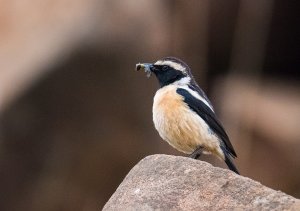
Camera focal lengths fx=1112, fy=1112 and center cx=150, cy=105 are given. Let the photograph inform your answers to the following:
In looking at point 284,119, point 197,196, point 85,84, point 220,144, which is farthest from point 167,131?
point 284,119

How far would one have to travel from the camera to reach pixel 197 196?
222 inches

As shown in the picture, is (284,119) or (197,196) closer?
(197,196)

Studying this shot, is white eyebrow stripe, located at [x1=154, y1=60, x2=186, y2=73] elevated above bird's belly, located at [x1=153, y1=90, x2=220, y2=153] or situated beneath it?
elevated above

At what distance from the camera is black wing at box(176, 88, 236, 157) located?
734 centimetres

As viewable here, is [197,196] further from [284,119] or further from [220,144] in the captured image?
[284,119]

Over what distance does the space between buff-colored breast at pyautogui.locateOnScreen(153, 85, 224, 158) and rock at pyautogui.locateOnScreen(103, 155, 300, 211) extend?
1157 millimetres

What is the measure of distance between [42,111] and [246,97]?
2392 mm

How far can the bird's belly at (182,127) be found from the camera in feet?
23.8

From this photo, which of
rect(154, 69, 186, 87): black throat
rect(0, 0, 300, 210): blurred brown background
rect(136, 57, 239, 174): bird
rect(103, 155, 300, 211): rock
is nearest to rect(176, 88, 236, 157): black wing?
rect(136, 57, 239, 174): bird

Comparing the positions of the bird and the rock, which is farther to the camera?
the bird

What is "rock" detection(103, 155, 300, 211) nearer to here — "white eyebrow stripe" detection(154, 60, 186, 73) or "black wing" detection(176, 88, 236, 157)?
"black wing" detection(176, 88, 236, 157)

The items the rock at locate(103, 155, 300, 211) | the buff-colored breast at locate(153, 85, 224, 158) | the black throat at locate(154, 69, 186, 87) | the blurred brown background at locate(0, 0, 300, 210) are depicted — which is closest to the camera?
the rock at locate(103, 155, 300, 211)

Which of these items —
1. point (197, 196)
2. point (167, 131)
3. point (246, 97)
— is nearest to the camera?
point (197, 196)

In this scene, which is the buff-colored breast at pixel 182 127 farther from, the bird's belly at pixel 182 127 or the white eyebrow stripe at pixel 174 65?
the white eyebrow stripe at pixel 174 65
